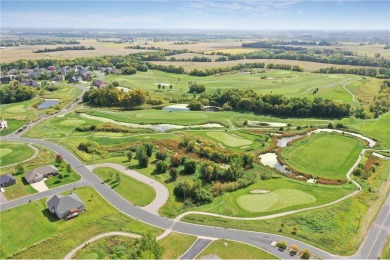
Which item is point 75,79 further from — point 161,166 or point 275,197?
point 275,197

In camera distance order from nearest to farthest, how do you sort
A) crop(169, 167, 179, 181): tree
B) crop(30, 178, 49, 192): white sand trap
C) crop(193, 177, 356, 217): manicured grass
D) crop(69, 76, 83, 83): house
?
crop(193, 177, 356, 217): manicured grass → crop(30, 178, 49, 192): white sand trap → crop(169, 167, 179, 181): tree → crop(69, 76, 83, 83): house

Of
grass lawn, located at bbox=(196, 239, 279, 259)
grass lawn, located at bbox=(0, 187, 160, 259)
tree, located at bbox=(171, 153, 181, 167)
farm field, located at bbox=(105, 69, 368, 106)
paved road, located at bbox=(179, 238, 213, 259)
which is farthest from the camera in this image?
farm field, located at bbox=(105, 69, 368, 106)

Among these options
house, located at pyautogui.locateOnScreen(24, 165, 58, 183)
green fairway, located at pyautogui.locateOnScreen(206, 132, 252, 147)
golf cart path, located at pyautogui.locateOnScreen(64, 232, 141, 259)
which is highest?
green fairway, located at pyautogui.locateOnScreen(206, 132, 252, 147)

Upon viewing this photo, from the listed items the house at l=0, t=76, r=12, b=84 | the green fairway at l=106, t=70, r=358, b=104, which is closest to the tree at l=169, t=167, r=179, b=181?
A: the green fairway at l=106, t=70, r=358, b=104

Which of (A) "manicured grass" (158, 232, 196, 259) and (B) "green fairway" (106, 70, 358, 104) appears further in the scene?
(B) "green fairway" (106, 70, 358, 104)

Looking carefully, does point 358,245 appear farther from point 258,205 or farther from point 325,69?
point 325,69

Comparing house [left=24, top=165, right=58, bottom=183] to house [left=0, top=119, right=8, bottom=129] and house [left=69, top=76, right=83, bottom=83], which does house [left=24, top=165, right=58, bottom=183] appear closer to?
house [left=0, top=119, right=8, bottom=129]

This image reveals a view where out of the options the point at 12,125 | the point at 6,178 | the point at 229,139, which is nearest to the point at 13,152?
the point at 6,178
